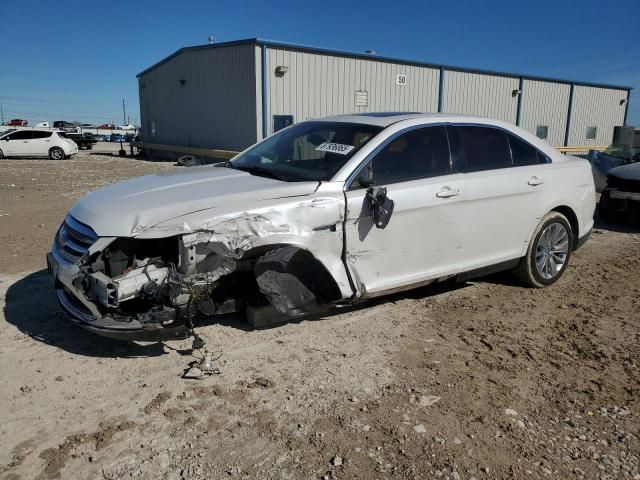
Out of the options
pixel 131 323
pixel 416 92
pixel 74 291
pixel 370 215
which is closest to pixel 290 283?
pixel 370 215

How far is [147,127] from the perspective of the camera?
30.5 metres

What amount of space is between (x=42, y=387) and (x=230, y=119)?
61.8 ft

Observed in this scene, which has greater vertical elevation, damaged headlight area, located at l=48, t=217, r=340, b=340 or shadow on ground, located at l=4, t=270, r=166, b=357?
damaged headlight area, located at l=48, t=217, r=340, b=340

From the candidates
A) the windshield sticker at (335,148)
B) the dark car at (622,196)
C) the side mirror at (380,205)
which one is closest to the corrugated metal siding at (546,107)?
the dark car at (622,196)

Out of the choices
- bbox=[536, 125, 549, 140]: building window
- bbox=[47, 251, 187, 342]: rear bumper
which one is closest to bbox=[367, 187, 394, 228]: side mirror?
bbox=[47, 251, 187, 342]: rear bumper

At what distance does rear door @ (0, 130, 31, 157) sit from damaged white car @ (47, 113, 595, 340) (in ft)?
78.9

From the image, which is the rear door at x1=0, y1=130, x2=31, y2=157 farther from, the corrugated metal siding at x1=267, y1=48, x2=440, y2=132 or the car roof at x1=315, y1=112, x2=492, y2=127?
the car roof at x1=315, y1=112, x2=492, y2=127

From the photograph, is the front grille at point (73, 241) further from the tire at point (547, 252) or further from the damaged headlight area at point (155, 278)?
the tire at point (547, 252)

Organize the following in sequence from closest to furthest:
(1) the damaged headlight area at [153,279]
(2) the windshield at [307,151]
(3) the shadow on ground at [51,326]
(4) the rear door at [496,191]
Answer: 1. (1) the damaged headlight area at [153,279]
2. (3) the shadow on ground at [51,326]
3. (2) the windshield at [307,151]
4. (4) the rear door at [496,191]

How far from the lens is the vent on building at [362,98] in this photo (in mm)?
21109

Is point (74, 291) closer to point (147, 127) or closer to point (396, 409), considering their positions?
point (396, 409)

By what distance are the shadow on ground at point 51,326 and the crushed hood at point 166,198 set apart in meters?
0.97

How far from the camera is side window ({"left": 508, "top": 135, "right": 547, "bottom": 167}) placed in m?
5.26

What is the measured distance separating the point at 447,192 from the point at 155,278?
8.26 ft
